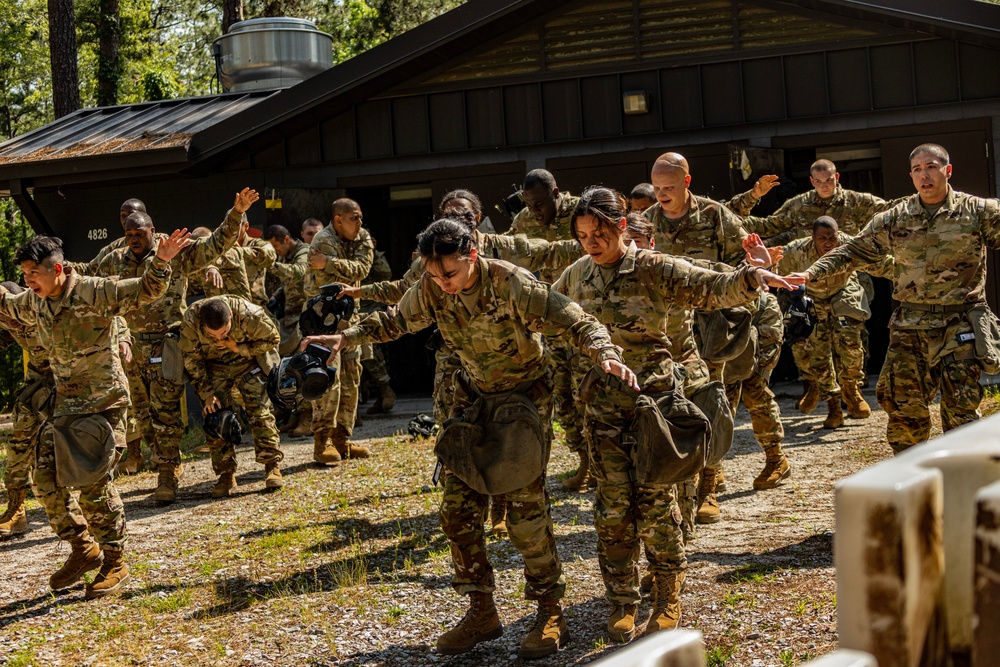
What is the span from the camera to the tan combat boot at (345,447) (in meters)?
10.5

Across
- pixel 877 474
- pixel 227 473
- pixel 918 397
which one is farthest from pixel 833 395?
pixel 877 474

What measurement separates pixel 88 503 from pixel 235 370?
8.52ft

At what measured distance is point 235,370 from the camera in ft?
30.6

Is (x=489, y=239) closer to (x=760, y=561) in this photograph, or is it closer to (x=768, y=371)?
(x=768, y=371)

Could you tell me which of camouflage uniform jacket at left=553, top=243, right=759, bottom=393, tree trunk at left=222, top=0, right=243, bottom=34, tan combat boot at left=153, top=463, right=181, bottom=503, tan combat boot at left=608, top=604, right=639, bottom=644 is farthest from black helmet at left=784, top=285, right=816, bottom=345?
tree trunk at left=222, top=0, right=243, bottom=34

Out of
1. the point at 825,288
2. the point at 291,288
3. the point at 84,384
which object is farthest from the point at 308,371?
the point at 291,288

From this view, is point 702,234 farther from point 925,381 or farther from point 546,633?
point 546,633

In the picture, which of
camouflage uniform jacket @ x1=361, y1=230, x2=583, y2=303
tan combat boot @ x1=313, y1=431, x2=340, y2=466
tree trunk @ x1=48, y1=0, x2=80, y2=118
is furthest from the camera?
tree trunk @ x1=48, y1=0, x2=80, y2=118

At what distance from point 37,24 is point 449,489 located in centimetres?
2899

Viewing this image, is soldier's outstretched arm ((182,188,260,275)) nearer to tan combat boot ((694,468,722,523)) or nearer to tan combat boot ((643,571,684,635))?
tan combat boot ((694,468,722,523))

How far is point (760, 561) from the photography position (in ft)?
20.9

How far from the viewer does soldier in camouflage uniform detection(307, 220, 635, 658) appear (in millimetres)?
5363

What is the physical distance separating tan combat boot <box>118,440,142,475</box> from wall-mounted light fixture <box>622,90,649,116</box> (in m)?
6.07

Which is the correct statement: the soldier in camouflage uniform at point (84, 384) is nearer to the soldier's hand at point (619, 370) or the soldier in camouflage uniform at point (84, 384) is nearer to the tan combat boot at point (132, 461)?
the soldier's hand at point (619, 370)
